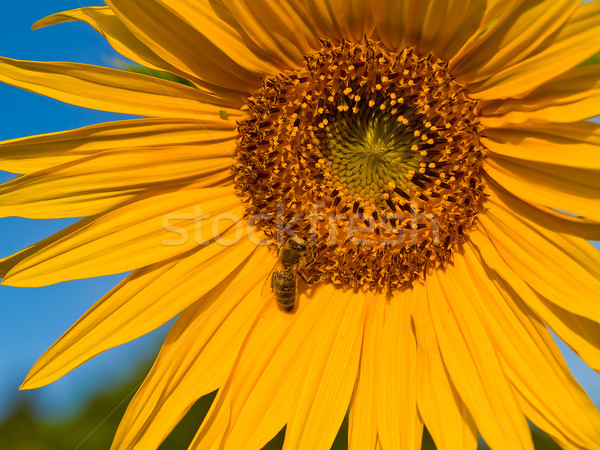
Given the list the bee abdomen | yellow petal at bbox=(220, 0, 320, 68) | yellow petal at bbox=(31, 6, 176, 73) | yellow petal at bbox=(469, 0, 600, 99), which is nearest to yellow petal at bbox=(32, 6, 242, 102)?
yellow petal at bbox=(31, 6, 176, 73)

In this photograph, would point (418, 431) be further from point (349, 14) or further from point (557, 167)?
point (349, 14)

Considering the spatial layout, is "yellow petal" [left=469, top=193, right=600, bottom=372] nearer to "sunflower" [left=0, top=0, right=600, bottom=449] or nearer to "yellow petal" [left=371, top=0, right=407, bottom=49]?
"sunflower" [left=0, top=0, right=600, bottom=449]

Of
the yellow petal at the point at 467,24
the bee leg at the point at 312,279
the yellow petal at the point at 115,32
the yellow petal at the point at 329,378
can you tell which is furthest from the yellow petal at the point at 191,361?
the yellow petal at the point at 467,24

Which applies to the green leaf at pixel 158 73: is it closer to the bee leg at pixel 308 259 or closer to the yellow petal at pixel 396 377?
the bee leg at pixel 308 259

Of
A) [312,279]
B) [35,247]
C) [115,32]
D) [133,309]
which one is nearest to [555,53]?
[312,279]

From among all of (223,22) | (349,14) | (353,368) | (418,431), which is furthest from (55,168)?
(418,431)

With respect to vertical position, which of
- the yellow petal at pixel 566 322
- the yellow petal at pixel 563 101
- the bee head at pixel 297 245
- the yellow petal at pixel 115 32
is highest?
the yellow petal at pixel 115 32
